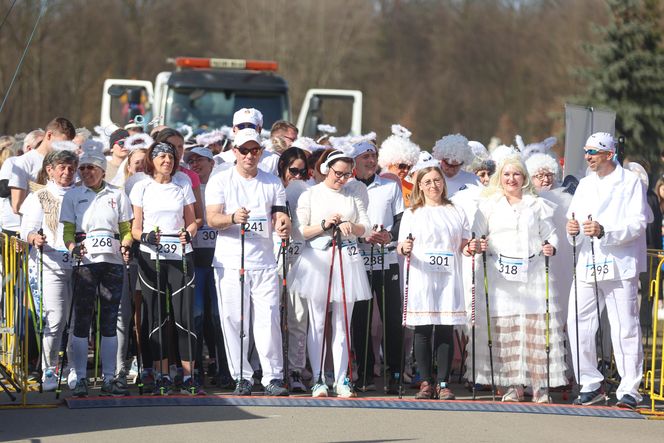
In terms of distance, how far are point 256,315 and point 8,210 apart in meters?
3.02

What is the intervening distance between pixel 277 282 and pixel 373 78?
48293mm

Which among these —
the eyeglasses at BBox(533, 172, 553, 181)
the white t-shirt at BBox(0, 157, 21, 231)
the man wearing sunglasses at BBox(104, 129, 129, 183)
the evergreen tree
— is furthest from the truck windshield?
the evergreen tree

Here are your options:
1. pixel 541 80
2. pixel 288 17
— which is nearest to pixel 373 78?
pixel 288 17

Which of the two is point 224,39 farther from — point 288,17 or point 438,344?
point 438,344

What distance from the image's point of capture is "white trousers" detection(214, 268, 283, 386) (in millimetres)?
10789

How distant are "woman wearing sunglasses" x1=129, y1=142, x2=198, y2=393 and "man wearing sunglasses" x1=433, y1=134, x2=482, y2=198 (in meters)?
2.62

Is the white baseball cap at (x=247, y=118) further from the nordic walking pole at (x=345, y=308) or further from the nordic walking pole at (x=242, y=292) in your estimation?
the nordic walking pole at (x=345, y=308)

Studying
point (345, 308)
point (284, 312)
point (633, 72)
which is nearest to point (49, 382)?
point (284, 312)

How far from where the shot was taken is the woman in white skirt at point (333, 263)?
10.9 m

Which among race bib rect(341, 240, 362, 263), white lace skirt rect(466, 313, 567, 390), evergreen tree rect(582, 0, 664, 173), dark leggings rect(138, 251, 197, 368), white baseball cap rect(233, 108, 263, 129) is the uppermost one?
evergreen tree rect(582, 0, 664, 173)

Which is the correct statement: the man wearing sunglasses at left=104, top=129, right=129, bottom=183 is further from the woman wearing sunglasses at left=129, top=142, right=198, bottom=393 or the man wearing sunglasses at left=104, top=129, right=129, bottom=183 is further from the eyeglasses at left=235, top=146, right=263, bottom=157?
the eyeglasses at left=235, top=146, right=263, bottom=157

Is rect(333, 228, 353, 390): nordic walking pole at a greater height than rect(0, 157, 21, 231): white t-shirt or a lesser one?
lesser

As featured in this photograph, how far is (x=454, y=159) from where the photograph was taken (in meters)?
12.3

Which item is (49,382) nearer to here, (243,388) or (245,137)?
(243,388)
